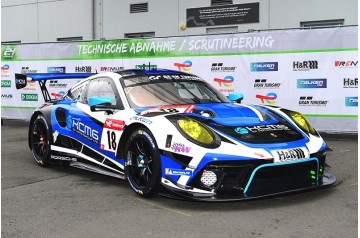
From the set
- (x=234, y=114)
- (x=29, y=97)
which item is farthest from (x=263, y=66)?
(x=29, y=97)

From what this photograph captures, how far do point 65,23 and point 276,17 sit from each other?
870 centimetres

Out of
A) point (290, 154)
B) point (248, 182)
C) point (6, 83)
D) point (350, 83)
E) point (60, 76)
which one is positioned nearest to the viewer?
point (248, 182)

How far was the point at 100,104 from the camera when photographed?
562cm

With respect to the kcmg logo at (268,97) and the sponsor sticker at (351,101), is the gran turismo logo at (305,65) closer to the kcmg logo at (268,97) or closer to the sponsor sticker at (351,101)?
the kcmg logo at (268,97)

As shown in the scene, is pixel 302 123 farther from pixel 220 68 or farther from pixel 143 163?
pixel 220 68

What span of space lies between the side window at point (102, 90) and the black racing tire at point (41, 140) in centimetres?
88

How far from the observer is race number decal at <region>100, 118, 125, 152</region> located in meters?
5.44

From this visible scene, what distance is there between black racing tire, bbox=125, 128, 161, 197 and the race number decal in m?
0.23

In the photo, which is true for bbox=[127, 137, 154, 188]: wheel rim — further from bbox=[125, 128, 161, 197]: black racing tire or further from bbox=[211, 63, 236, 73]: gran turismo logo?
bbox=[211, 63, 236, 73]: gran turismo logo

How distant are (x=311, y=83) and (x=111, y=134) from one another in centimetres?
495

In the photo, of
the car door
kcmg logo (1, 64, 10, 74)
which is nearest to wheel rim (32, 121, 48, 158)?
the car door

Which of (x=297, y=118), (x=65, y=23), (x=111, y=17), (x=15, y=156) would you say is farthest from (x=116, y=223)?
(x=65, y=23)

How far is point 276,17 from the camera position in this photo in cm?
1484

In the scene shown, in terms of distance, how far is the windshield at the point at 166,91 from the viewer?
5.65 meters
